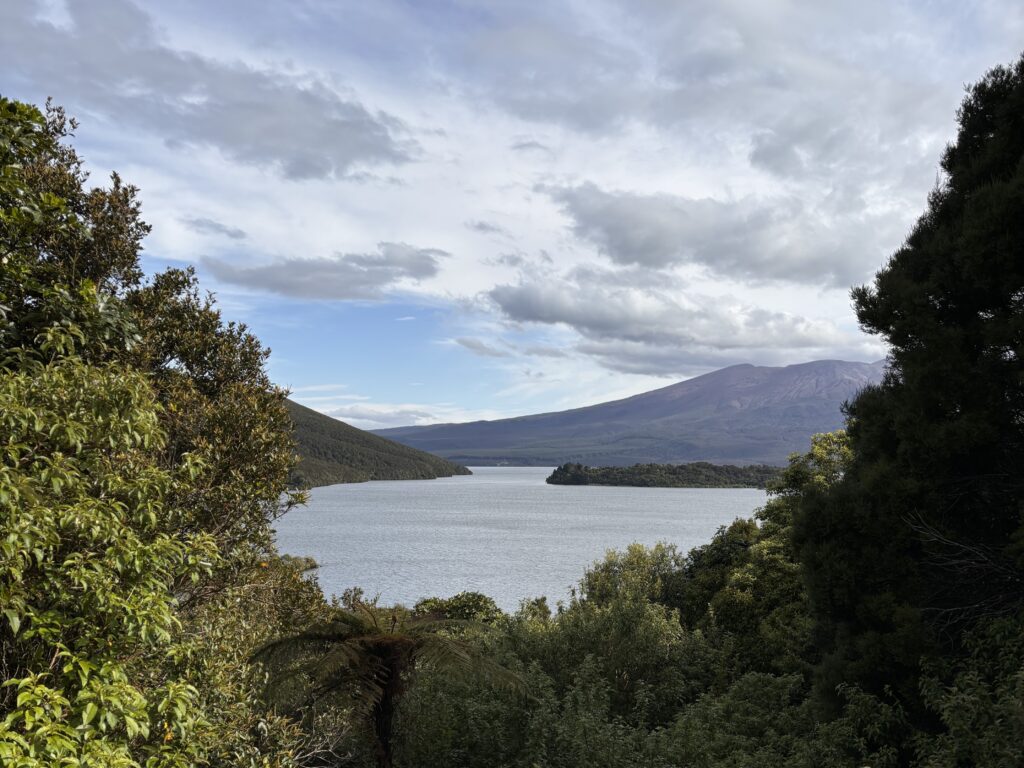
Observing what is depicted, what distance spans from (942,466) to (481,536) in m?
51.7

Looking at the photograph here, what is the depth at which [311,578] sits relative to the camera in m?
9.24

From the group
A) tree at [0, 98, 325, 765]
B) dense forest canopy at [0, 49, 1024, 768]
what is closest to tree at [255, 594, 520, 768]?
dense forest canopy at [0, 49, 1024, 768]

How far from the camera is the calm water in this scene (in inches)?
1501

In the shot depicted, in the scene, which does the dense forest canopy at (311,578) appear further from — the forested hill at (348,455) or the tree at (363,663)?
the forested hill at (348,455)

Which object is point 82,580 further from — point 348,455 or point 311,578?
point 348,455

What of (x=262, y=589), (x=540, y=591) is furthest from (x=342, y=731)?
(x=540, y=591)

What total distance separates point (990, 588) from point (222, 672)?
919 cm

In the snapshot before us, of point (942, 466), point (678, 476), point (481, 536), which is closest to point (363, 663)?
point (942, 466)

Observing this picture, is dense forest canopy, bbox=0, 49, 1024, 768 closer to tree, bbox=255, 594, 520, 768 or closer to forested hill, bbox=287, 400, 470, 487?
tree, bbox=255, 594, 520, 768

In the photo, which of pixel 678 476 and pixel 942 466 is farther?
pixel 678 476

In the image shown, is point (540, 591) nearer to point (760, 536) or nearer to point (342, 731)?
point (760, 536)

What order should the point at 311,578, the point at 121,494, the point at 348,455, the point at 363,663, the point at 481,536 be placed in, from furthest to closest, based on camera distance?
1. the point at 348,455
2. the point at 481,536
3. the point at 311,578
4. the point at 363,663
5. the point at 121,494

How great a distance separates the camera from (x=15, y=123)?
604 centimetres

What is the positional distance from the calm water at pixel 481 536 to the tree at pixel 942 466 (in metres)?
21.5
